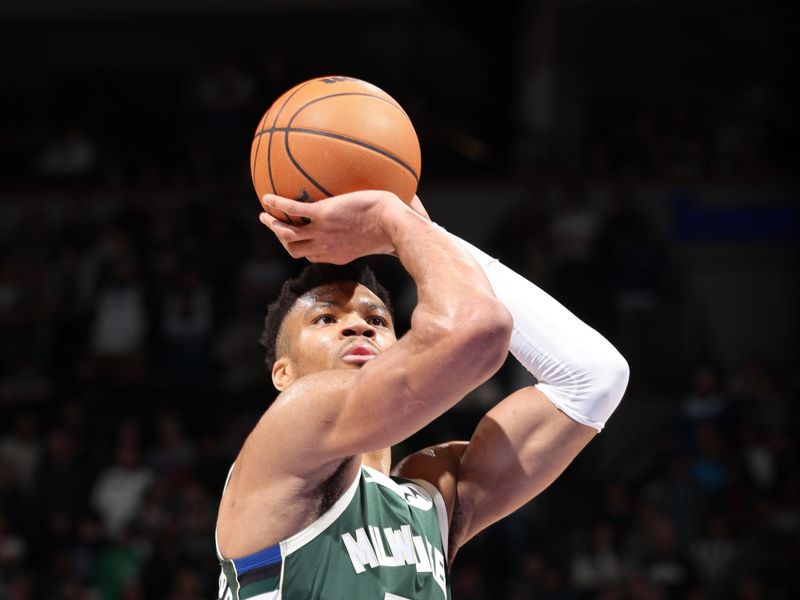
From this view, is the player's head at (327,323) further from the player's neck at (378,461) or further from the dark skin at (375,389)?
the player's neck at (378,461)

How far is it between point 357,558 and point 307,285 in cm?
77

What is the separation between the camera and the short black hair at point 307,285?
127 inches

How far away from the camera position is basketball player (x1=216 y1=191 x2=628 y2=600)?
8.63 ft

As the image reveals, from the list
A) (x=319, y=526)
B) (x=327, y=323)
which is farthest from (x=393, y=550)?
(x=327, y=323)

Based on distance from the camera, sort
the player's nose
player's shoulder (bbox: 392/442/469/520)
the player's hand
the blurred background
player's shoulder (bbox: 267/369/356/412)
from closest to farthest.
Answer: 1. player's shoulder (bbox: 267/369/356/412)
2. the player's hand
3. the player's nose
4. player's shoulder (bbox: 392/442/469/520)
5. the blurred background

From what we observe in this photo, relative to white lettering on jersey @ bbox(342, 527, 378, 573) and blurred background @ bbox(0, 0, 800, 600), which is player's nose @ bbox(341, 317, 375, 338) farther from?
blurred background @ bbox(0, 0, 800, 600)

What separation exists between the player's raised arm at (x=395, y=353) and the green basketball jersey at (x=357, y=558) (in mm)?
210

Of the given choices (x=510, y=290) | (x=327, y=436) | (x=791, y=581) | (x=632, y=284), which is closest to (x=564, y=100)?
(x=632, y=284)

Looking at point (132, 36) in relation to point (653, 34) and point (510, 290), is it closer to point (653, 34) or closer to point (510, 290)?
point (653, 34)

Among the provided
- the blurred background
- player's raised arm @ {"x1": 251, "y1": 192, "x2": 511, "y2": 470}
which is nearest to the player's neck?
player's raised arm @ {"x1": 251, "y1": 192, "x2": 511, "y2": 470}

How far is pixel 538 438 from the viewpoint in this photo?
3.31m

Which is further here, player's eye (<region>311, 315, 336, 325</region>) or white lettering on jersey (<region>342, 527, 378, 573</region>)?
player's eye (<region>311, 315, 336, 325</region>)

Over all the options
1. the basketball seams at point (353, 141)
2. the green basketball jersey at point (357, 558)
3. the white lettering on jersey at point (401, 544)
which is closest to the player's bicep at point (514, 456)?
the green basketball jersey at point (357, 558)

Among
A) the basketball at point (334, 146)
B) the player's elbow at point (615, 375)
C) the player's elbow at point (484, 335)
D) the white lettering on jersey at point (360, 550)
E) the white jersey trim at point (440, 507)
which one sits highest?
the basketball at point (334, 146)
